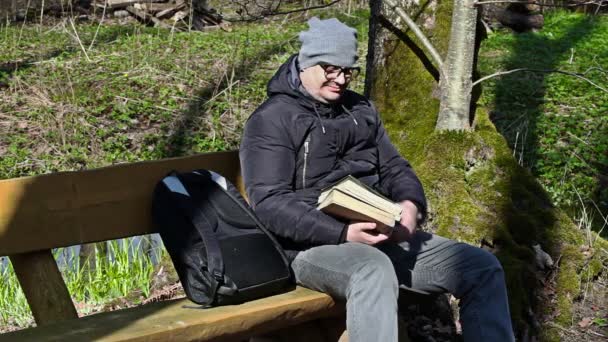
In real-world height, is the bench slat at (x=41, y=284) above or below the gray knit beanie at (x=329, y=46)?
below

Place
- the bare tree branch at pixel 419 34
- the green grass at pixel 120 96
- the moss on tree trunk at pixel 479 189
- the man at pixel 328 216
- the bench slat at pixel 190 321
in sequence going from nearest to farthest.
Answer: the bench slat at pixel 190 321 < the man at pixel 328 216 < the moss on tree trunk at pixel 479 189 < the bare tree branch at pixel 419 34 < the green grass at pixel 120 96

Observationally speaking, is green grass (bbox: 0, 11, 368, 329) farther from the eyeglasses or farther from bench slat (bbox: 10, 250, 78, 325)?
the eyeglasses

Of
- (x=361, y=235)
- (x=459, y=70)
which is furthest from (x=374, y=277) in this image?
(x=459, y=70)

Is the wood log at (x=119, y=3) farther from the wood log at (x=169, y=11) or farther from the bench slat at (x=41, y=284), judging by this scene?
the bench slat at (x=41, y=284)

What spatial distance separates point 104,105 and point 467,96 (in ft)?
11.6

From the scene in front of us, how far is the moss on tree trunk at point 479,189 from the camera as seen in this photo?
4695mm

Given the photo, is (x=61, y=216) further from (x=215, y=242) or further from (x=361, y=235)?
(x=361, y=235)

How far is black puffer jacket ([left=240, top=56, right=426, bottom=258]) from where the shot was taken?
3.65 meters

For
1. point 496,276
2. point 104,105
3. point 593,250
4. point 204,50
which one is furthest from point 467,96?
point 204,50

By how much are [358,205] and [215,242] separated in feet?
1.73

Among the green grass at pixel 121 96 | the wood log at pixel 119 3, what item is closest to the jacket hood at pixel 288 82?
the green grass at pixel 121 96

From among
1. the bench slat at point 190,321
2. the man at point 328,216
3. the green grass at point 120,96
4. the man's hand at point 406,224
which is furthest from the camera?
the green grass at point 120,96

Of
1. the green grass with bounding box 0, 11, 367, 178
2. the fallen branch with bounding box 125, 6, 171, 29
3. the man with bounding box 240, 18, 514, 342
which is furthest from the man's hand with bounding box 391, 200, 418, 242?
the fallen branch with bounding box 125, 6, 171, 29

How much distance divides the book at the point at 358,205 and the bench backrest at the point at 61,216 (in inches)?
29.9
